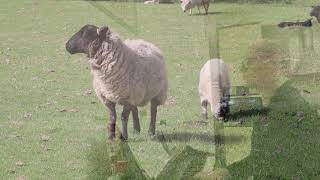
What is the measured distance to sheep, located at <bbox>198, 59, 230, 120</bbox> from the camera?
1196 mm

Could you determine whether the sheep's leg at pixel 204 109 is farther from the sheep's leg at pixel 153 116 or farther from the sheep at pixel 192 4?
the sheep at pixel 192 4

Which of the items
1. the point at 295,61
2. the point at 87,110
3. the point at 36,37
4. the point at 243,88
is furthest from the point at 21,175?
the point at 295,61

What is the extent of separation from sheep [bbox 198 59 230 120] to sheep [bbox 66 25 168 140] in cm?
18

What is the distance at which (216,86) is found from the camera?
123 cm

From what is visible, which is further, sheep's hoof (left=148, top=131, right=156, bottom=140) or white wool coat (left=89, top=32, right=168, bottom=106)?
white wool coat (left=89, top=32, right=168, bottom=106)

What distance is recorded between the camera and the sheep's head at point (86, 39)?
1.49 metres

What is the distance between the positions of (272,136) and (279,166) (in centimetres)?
8

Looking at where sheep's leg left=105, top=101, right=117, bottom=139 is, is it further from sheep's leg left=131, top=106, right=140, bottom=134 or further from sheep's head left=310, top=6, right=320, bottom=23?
sheep's head left=310, top=6, right=320, bottom=23

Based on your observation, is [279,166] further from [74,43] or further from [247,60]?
[74,43]

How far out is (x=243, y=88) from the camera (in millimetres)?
1237

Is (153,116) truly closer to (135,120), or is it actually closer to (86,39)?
(135,120)

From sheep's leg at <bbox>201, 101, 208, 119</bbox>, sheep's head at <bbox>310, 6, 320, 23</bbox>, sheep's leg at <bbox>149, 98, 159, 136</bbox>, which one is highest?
sheep's head at <bbox>310, 6, 320, 23</bbox>

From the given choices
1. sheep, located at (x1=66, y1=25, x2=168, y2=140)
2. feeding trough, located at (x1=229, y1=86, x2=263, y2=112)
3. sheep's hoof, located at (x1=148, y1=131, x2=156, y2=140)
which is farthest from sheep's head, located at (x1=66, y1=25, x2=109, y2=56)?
feeding trough, located at (x1=229, y1=86, x2=263, y2=112)

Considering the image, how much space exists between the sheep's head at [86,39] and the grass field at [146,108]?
0.10ft
